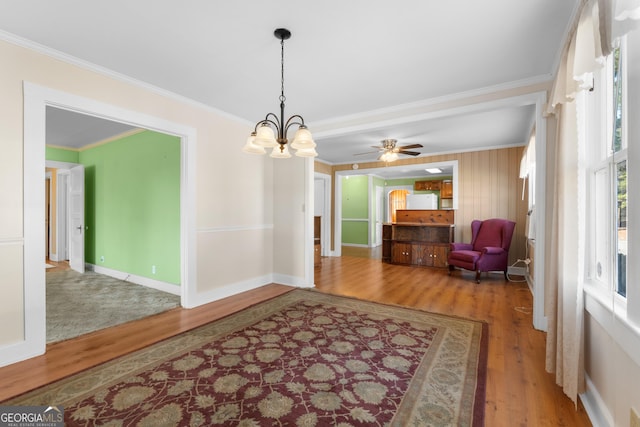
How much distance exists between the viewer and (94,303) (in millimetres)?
3549

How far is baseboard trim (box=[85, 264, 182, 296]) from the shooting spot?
402 centimetres

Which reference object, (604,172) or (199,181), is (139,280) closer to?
(199,181)

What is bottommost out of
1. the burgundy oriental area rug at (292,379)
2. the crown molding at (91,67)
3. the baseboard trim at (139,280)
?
the burgundy oriental area rug at (292,379)

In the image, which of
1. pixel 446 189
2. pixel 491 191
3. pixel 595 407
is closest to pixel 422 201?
pixel 446 189

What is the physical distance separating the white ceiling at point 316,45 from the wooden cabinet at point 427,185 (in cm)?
624

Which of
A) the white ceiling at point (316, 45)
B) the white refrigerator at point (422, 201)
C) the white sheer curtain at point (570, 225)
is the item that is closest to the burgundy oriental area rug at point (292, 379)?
the white sheer curtain at point (570, 225)

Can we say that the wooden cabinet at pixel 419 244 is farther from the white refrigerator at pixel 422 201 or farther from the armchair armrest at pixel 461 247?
the white refrigerator at pixel 422 201

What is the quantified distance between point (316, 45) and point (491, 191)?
4881 millimetres

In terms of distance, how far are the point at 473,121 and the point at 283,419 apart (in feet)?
14.3

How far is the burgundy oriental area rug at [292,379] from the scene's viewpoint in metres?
1.58

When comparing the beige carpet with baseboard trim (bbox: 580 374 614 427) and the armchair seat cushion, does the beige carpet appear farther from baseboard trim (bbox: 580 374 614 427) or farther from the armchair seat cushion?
the armchair seat cushion

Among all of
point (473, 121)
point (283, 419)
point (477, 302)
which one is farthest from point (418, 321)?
point (473, 121)

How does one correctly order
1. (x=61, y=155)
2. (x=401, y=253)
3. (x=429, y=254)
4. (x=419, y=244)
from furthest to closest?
1. (x=401, y=253)
2. (x=419, y=244)
3. (x=429, y=254)
4. (x=61, y=155)

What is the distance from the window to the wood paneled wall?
405cm
